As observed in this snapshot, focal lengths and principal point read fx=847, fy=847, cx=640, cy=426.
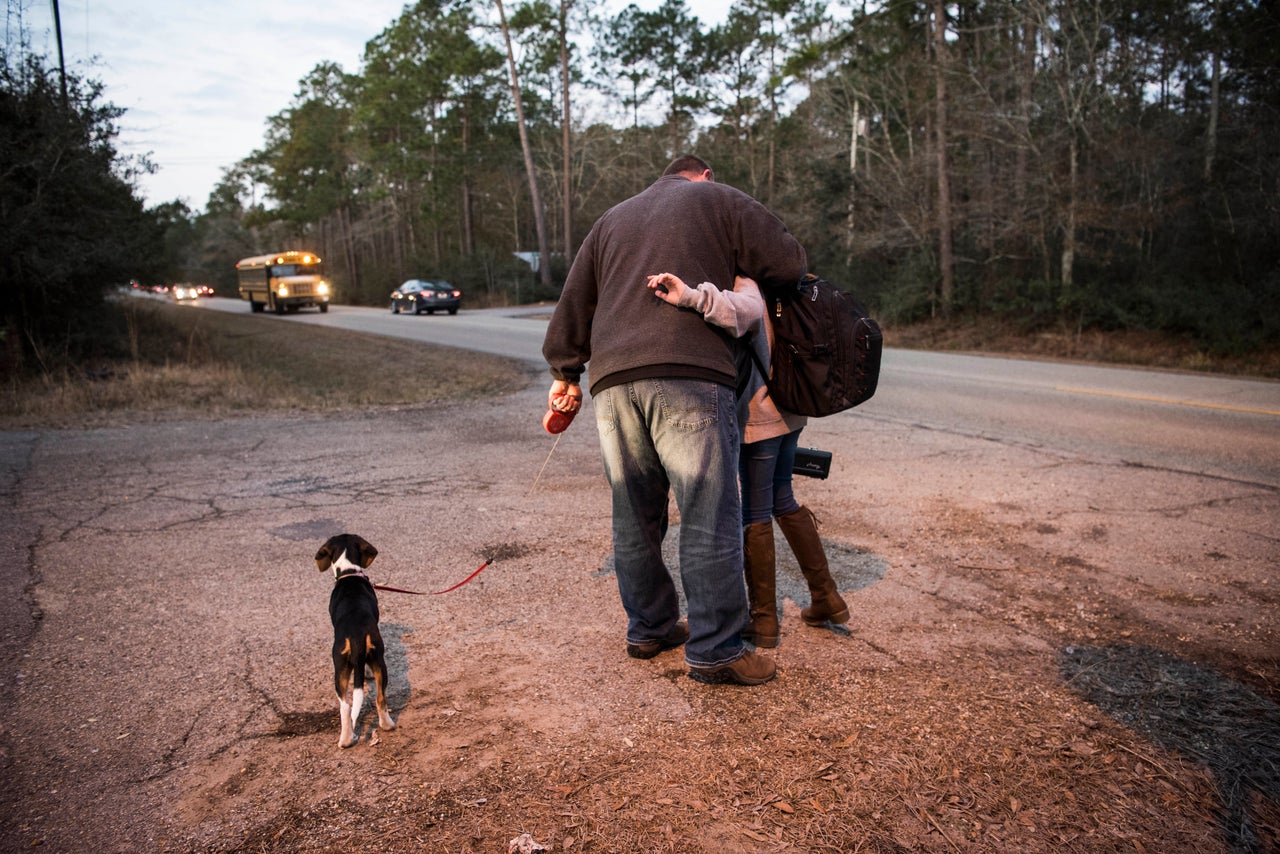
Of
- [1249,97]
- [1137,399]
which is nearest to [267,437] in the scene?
[1137,399]

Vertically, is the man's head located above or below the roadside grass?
above

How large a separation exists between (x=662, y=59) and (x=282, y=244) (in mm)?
60335

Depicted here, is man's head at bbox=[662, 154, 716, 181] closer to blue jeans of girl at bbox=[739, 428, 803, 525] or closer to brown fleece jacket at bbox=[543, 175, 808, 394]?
brown fleece jacket at bbox=[543, 175, 808, 394]

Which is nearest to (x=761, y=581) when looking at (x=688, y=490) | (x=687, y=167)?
(x=688, y=490)

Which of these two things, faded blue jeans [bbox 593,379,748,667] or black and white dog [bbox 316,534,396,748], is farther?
faded blue jeans [bbox 593,379,748,667]

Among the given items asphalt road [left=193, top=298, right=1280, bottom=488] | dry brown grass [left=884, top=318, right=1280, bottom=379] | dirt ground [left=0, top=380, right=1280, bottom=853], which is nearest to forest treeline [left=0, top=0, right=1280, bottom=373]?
dry brown grass [left=884, top=318, right=1280, bottom=379]

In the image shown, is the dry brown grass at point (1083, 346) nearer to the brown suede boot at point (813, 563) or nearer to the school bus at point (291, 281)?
the brown suede boot at point (813, 563)

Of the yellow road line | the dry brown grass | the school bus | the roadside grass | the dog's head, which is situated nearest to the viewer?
the dog's head

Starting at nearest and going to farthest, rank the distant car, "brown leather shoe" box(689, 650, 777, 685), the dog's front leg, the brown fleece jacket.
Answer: the dog's front leg → the brown fleece jacket → "brown leather shoe" box(689, 650, 777, 685) → the distant car

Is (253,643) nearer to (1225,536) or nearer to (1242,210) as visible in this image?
(1225,536)

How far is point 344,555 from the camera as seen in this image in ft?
10.8

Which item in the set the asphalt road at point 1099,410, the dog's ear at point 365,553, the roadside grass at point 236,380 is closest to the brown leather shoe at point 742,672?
the dog's ear at point 365,553

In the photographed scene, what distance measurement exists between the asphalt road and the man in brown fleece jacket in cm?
524

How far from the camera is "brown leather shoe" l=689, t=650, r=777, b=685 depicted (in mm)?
3133
